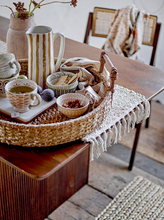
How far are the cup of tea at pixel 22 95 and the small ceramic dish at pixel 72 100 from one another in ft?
0.24

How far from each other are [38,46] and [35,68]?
8cm

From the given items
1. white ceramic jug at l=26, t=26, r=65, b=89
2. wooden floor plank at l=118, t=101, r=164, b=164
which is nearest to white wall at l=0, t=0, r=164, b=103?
wooden floor plank at l=118, t=101, r=164, b=164

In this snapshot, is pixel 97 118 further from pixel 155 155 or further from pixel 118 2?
pixel 118 2

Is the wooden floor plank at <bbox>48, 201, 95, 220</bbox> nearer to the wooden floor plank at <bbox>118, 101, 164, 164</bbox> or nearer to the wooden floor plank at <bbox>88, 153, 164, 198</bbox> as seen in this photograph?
the wooden floor plank at <bbox>88, 153, 164, 198</bbox>

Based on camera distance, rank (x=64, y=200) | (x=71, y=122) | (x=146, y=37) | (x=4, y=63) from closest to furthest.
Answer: (x=71, y=122) → (x=4, y=63) → (x=64, y=200) → (x=146, y=37)

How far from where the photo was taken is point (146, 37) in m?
1.93

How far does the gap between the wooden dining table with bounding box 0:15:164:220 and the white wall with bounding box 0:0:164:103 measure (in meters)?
1.05

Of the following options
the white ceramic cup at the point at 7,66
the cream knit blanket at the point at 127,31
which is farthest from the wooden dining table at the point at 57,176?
the cream knit blanket at the point at 127,31

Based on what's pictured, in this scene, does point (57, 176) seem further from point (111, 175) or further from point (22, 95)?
point (22, 95)

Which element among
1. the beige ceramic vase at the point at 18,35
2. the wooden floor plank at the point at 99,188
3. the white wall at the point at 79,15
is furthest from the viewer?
the white wall at the point at 79,15

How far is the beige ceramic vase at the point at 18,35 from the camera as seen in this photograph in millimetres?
1059

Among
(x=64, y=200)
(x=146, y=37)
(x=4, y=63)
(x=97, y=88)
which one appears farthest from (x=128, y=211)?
(x=146, y=37)

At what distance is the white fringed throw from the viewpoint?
87 centimetres

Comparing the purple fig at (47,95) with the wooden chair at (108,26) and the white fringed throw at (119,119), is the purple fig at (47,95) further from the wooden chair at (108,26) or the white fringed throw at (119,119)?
the wooden chair at (108,26)
